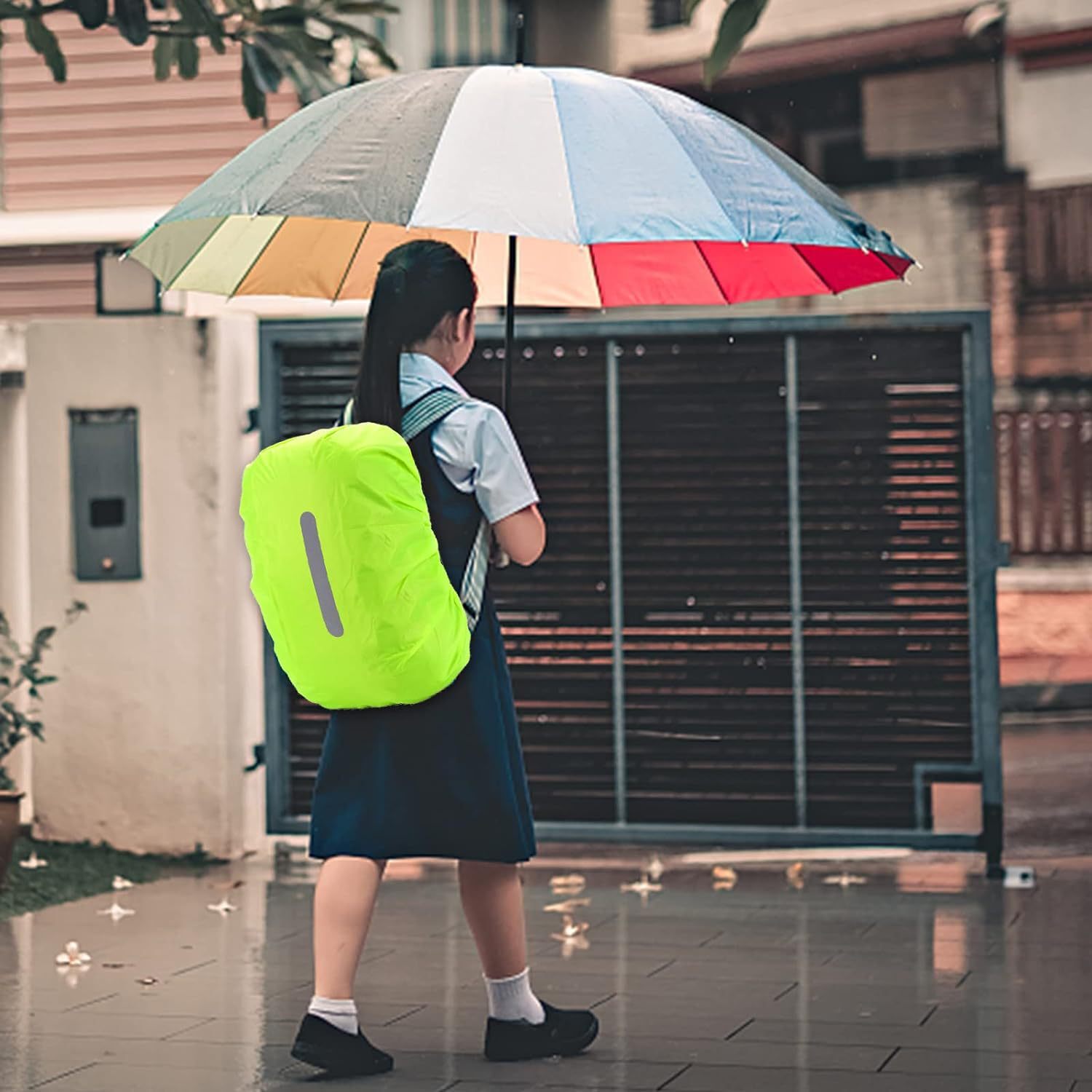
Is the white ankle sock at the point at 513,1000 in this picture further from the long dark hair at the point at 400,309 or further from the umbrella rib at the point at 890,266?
the umbrella rib at the point at 890,266

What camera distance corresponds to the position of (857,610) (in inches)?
346

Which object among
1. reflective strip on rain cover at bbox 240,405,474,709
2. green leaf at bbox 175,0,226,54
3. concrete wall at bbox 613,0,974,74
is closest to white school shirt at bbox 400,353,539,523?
reflective strip on rain cover at bbox 240,405,474,709

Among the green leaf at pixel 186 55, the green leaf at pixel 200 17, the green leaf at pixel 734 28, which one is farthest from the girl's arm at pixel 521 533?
the green leaf at pixel 186 55

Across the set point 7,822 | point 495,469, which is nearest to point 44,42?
point 7,822

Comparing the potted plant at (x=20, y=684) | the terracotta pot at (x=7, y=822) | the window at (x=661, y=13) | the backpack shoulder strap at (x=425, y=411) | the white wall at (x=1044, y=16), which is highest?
the window at (x=661, y=13)

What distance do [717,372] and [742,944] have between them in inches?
97.2

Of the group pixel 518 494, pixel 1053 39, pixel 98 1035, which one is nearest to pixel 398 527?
pixel 518 494

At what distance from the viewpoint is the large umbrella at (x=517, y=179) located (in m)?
5.11

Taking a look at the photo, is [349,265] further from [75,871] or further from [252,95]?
[75,871]

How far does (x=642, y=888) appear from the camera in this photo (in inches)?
336

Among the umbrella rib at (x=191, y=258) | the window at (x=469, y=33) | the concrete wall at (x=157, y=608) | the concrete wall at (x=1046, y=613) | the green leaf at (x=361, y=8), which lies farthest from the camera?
the window at (x=469, y=33)

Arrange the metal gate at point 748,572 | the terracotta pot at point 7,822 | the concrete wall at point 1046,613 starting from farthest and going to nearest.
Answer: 1. the concrete wall at point 1046,613
2. the metal gate at point 748,572
3. the terracotta pot at point 7,822

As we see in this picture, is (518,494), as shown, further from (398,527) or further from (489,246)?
(489,246)

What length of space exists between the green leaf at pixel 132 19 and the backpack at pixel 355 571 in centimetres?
334
